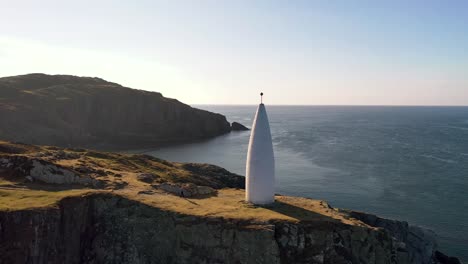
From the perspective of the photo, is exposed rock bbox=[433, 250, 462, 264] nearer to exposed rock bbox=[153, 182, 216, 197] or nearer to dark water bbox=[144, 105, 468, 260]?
dark water bbox=[144, 105, 468, 260]

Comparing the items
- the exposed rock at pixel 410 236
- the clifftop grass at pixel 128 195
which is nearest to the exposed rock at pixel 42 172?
the clifftop grass at pixel 128 195

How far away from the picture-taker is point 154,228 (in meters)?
26.0

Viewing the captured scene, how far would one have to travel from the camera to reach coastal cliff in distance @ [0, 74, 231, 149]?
314ft

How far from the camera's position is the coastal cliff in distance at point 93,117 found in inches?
3772

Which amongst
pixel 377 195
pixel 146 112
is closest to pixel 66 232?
pixel 377 195

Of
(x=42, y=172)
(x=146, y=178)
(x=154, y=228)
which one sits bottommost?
(x=154, y=228)

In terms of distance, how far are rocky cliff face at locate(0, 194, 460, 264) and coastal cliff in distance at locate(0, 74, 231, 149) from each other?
236 ft

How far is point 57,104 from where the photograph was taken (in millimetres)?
110562

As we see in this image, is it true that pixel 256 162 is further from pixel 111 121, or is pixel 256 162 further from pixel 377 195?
pixel 111 121

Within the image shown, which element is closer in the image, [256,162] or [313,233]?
[313,233]

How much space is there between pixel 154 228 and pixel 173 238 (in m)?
1.49

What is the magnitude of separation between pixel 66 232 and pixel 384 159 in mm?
76780

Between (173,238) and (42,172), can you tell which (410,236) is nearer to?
(173,238)

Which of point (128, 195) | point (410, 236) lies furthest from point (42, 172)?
point (410, 236)
